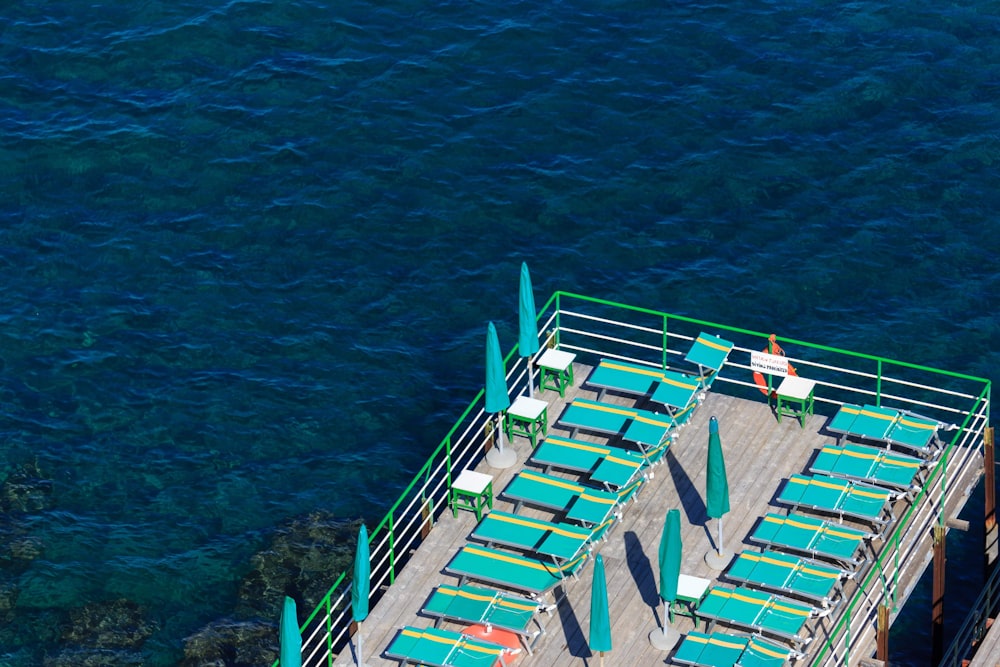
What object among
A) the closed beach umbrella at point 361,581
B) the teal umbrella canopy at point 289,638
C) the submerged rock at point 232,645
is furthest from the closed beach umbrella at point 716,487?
the submerged rock at point 232,645

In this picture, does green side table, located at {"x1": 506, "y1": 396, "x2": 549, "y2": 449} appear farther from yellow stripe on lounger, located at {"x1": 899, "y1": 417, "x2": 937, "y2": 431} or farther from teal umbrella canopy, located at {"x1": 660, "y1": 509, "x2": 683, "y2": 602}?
yellow stripe on lounger, located at {"x1": 899, "y1": 417, "x2": 937, "y2": 431}

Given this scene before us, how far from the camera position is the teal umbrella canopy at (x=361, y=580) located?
141ft

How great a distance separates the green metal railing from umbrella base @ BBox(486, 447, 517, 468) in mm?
501

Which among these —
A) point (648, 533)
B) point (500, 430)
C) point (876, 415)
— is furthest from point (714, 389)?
point (648, 533)

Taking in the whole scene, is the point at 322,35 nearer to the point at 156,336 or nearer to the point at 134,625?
the point at 156,336

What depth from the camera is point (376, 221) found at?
6675cm

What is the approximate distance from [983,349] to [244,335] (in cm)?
2181

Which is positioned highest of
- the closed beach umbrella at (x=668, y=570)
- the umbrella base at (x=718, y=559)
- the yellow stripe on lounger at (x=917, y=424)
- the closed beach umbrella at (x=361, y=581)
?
the yellow stripe on lounger at (x=917, y=424)

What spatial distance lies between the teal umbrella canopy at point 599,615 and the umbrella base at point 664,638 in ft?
5.69

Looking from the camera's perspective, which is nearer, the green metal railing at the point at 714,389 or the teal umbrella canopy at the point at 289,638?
the teal umbrella canopy at the point at 289,638

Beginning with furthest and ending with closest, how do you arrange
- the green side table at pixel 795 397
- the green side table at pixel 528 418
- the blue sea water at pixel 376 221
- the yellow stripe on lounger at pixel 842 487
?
the blue sea water at pixel 376 221
the green side table at pixel 795 397
the green side table at pixel 528 418
the yellow stripe on lounger at pixel 842 487

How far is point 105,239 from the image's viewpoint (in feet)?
218

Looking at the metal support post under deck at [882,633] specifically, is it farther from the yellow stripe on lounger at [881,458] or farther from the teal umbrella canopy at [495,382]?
the teal umbrella canopy at [495,382]

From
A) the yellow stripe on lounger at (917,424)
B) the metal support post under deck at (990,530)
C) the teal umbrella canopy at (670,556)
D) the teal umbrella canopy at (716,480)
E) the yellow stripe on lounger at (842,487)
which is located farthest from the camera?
the metal support post under deck at (990,530)
